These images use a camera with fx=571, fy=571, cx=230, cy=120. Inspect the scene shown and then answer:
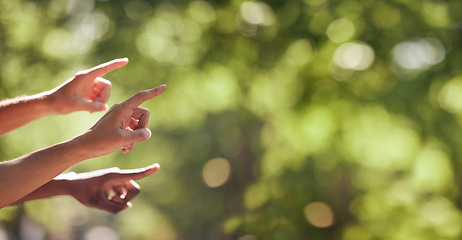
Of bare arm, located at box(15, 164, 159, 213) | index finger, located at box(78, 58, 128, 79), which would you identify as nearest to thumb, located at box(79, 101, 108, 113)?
index finger, located at box(78, 58, 128, 79)

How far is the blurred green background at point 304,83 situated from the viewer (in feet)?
16.2

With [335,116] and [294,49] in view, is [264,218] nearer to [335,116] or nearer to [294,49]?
[335,116]

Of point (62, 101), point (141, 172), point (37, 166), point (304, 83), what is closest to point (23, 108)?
point (62, 101)

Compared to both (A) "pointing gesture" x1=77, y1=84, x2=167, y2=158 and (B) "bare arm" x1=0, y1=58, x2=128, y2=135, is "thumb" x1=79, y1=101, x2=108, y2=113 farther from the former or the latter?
(A) "pointing gesture" x1=77, y1=84, x2=167, y2=158

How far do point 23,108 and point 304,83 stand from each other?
339 centimetres

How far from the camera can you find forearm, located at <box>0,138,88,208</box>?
1.51 m

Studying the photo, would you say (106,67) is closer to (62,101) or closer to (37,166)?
(62,101)

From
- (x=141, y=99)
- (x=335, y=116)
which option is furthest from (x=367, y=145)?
(x=141, y=99)

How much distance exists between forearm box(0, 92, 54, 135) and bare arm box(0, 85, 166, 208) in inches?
20.2

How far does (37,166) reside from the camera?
1.51 m

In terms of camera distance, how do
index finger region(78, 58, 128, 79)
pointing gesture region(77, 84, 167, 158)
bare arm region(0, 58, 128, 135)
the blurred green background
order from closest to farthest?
pointing gesture region(77, 84, 167, 158) → index finger region(78, 58, 128, 79) → bare arm region(0, 58, 128, 135) → the blurred green background

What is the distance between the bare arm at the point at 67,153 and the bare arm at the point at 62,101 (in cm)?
47

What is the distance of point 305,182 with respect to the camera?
600 cm

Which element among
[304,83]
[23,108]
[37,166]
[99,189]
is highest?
[37,166]
